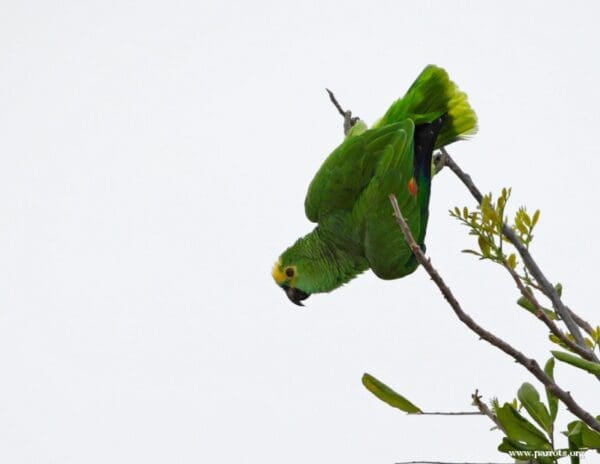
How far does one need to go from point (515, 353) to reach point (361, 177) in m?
3.27

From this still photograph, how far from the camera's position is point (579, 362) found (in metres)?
2.33

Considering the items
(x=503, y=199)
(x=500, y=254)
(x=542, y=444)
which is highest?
(x=503, y=199)

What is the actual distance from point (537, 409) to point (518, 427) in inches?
5.5

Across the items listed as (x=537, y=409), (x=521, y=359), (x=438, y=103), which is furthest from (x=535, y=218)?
(x=438, y=103)

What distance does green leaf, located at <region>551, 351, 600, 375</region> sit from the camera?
2289 millimetres

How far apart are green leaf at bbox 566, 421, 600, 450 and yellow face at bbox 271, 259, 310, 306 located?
385 centimetres

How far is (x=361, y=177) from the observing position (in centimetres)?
529

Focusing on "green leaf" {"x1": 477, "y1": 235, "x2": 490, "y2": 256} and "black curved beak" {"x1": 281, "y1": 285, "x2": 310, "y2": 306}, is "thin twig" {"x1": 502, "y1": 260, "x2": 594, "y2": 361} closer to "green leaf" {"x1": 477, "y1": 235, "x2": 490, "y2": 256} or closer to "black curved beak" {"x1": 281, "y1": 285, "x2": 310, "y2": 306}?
"green leaf" {"x1": 477, "y1": 235, "x2": 490, "y2": 256}

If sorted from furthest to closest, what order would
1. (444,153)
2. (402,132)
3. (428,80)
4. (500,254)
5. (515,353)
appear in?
(428,80) → (402,132) → (444,153) → (500,254) → (515,353)

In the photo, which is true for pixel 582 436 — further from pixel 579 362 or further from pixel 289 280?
pixel 289 280

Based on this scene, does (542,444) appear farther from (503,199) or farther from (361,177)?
(361,177)

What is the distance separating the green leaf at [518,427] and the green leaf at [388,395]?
0.43 m

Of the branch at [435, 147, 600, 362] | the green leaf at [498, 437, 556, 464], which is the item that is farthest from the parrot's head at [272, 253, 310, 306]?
the green leaf at [498, 437, 556, 464]

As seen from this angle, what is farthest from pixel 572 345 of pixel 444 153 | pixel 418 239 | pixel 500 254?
pixel 418 239
